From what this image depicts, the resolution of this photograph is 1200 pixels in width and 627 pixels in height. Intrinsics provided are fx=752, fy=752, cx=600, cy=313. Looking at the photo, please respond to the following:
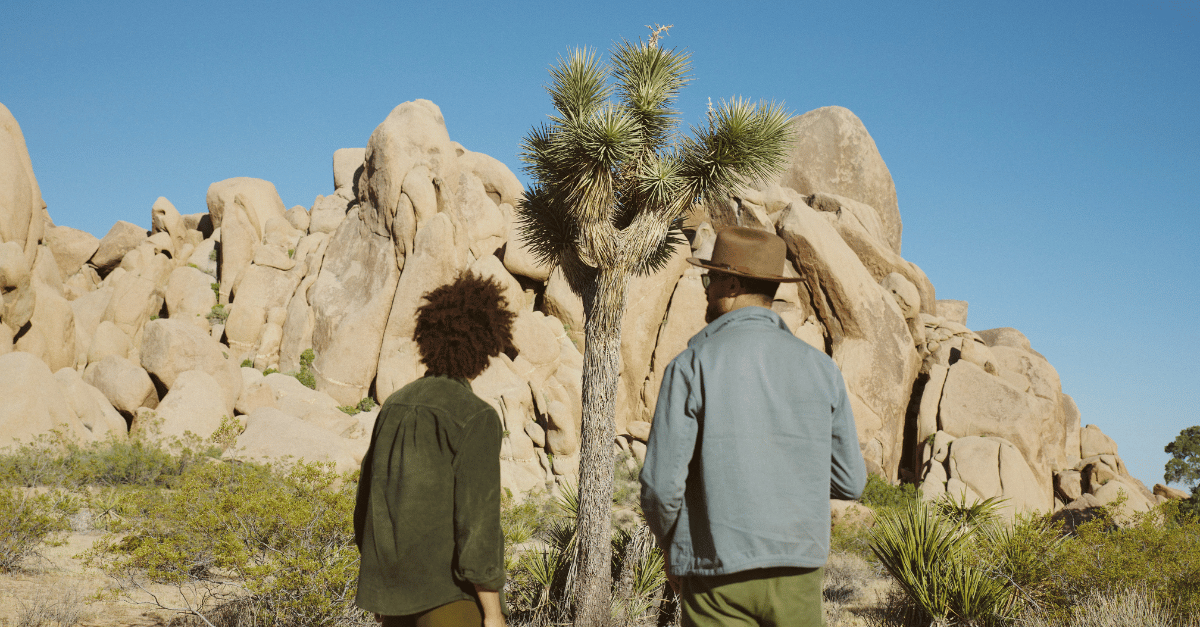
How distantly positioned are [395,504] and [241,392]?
23.0 meters

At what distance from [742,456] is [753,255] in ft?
2.21

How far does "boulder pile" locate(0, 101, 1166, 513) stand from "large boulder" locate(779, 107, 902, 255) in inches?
4.0

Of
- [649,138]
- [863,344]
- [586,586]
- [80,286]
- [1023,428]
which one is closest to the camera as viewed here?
[586,586]

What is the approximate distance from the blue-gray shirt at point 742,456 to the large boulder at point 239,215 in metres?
32.0

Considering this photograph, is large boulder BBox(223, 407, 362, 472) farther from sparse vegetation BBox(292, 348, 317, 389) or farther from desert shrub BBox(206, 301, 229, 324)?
desert shrub BBox(206, 301, 229, 324)

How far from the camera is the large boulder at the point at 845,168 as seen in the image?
103ft

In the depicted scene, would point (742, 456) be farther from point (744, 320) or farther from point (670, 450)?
point (744, 320)

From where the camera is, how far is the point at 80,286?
107 ft

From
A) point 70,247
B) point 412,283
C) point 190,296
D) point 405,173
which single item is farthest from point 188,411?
point 70,247

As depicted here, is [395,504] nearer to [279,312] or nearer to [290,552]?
[290,552]

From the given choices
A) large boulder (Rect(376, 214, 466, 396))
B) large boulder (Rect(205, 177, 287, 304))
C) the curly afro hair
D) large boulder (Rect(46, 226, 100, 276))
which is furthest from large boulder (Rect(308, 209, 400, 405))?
the curly afro hair

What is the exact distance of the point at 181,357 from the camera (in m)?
22.5

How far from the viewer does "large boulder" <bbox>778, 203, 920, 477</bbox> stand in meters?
23.3

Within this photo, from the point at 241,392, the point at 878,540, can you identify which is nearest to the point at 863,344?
the point at 878,540
